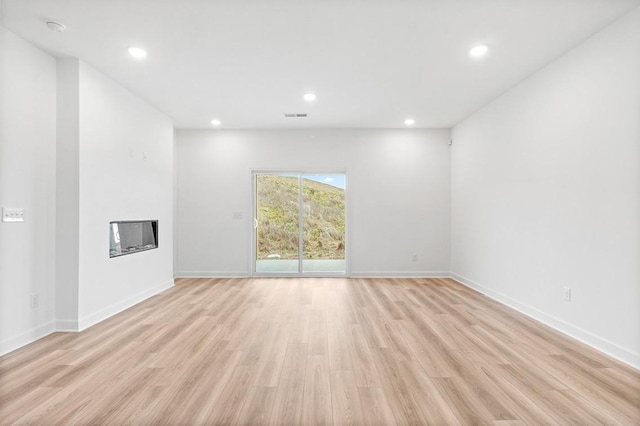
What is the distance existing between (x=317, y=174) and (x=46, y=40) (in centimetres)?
412

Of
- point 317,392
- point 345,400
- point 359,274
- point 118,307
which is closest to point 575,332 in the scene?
point 345,400

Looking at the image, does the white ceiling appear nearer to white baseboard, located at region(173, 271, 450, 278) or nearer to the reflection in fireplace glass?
the reflection in fireplace glass

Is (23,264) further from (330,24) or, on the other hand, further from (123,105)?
(330,24)

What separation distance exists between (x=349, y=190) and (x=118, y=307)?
3.99 metres

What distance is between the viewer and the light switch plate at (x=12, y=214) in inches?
106

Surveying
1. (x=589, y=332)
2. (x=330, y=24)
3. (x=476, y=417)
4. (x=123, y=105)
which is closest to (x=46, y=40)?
(x=123, y=105)

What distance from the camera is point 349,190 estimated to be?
5980 millimetres

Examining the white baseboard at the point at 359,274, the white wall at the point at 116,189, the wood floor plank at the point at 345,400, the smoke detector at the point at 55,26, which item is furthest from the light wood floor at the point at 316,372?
the smoke detector at the point at 55,26

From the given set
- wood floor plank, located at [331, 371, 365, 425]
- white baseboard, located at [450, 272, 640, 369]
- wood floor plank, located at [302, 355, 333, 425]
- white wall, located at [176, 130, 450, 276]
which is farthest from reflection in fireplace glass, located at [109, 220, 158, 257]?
white baseboard, located at [450, 272, 640, 369]

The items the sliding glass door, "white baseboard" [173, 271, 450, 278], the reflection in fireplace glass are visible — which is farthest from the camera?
the sliding glass door

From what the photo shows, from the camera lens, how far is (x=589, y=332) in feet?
9.29

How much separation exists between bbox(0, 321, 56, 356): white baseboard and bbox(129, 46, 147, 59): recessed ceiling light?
279 cm

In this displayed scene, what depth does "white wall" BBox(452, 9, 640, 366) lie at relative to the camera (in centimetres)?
253

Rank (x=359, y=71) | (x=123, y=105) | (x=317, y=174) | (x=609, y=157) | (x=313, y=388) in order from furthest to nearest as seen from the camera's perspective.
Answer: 1. (x=317, y=174)
2. (x=123, y=105)
3. (x=359, y=71)
4. (x=609, y=157)
5. (x=313, y=388)
